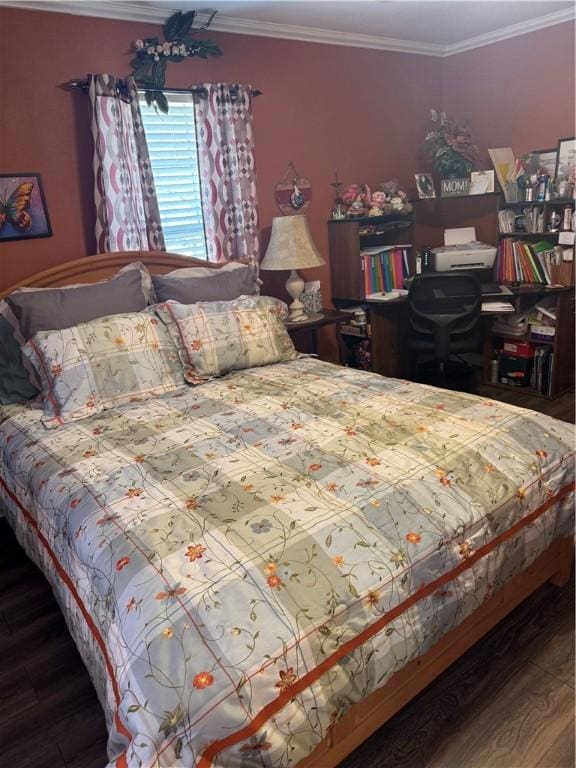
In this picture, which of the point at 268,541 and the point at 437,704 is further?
the point at 437,704

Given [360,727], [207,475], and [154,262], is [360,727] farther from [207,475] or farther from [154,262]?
[154,262]

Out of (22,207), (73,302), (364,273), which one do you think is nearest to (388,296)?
(364,273)

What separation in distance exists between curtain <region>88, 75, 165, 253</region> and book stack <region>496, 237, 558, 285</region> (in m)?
2.43

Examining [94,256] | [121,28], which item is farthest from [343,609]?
[121,28]

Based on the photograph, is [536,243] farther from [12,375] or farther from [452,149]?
[12,375]

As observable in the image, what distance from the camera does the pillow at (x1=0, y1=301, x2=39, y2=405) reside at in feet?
7.79

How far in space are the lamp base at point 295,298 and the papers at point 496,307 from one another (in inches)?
46.2

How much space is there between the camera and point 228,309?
262 centimetres

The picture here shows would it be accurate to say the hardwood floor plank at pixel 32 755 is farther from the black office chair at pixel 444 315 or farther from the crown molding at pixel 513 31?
the crown molding at pixel 513 31

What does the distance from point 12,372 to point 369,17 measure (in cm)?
283

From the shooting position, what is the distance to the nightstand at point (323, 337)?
11.1 ft

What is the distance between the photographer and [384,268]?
3809 mm

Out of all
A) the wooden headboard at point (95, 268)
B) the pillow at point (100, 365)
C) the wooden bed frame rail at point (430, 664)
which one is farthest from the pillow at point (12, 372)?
the wooden bed frame rail at point (430, 664)

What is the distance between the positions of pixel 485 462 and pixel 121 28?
269cm
